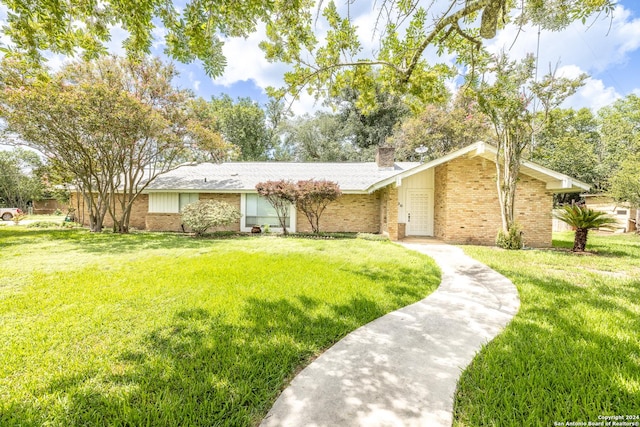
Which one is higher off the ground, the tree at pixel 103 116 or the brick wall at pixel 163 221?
the tree at pixel 103 116

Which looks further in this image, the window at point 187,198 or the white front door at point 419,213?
the window at point 187,198

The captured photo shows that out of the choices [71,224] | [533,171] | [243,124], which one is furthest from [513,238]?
[243,124]

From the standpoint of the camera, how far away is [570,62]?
27.6ft

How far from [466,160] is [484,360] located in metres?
9.76

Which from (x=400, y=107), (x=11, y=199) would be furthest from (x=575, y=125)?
(x=11, y=199)

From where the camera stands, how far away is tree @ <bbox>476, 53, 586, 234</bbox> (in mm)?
8305

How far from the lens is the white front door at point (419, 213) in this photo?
42.5ft

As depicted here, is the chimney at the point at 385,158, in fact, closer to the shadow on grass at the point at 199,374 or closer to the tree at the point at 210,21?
the tree at the point at 210,21

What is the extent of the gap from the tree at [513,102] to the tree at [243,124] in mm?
24121

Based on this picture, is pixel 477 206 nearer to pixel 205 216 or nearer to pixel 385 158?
pixel 385 158

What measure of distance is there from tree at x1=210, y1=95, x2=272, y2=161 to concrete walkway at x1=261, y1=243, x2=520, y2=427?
2728cm

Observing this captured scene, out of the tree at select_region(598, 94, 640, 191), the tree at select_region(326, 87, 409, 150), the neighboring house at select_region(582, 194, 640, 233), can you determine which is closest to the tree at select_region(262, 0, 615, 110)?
the neighboring house at select_region(582, 194, 640, 233)

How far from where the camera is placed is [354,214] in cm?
1423

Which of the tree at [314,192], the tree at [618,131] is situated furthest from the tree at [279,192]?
the tree at [618,131]
